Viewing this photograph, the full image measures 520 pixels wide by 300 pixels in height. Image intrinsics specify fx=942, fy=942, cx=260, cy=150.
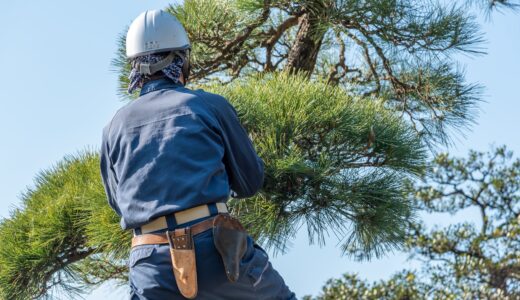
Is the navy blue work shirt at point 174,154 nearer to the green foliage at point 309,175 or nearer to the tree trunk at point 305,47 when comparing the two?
the green foliage at point 309,175

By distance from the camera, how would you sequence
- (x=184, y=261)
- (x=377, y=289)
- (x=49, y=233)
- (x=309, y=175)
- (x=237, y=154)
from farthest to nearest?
(x=377, y=289) → (x=49, y=233) → (x=309, y=175) → (x=237, y=154) → (x=184, y=261)

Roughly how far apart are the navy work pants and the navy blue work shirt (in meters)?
0.07

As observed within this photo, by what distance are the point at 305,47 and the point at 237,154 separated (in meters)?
1.51

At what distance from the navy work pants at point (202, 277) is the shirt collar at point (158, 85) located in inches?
13.3

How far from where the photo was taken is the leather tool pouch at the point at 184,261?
182 centimetres

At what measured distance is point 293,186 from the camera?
285 cm

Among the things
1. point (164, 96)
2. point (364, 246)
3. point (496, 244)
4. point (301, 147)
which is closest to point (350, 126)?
point (301, 147)

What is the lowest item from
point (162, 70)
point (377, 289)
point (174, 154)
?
point (377, 289)

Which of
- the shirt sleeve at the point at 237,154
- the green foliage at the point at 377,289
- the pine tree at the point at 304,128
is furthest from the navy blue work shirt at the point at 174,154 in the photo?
the green foliage at the point at 377,289

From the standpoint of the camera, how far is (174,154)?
187cm

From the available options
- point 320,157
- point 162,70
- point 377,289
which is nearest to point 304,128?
point 320,157

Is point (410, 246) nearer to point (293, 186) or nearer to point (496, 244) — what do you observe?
point (496, 244)

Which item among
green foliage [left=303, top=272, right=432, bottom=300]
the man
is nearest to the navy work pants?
the man

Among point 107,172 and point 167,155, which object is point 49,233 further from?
point 167,155
